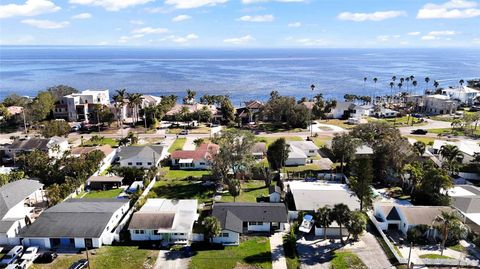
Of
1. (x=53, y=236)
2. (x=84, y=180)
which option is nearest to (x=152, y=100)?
(x=84, y=180)

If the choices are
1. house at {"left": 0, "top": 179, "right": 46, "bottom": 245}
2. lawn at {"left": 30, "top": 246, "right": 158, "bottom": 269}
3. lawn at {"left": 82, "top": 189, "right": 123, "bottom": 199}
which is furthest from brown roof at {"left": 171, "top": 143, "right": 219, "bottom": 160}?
lawn at {"left": 30, "top": 246, "right": 158, "bottom": 269}

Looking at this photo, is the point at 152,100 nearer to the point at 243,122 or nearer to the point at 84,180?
the point at 243,122

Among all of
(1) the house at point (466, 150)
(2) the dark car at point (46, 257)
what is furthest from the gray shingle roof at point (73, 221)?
(1) the house at point (466, 150)

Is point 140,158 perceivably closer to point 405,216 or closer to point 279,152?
point 279,152

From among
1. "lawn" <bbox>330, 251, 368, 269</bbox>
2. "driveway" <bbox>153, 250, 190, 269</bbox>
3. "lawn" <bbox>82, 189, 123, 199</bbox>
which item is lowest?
"lawn" <bbox>330, 251, 368, 269</bbox>

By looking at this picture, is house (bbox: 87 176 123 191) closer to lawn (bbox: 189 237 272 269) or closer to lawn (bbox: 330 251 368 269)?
lawn (bbox: 189 237 272 269)

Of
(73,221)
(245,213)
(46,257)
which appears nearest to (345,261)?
(245,213)
